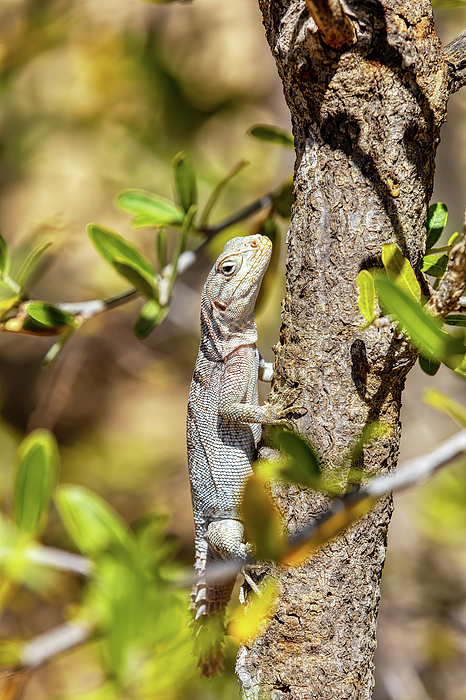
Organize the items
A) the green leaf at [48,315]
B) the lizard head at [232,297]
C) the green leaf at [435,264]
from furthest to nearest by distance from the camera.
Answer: the lizard head at [232,297]
the green leaf at [48,315]
the green leaf at [435,264]

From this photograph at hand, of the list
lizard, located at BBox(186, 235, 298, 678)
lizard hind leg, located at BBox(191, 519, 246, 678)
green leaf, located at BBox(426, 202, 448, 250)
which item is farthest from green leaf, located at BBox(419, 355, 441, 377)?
lizard hind leg, located at BBox(191, 519, 246, 678)

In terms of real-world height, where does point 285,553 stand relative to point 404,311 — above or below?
below

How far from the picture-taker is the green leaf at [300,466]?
0.81 m

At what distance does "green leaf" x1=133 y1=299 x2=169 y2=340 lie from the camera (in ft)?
6.58

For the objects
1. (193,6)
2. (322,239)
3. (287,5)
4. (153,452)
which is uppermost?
(193,6)

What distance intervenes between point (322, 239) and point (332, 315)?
196 mm

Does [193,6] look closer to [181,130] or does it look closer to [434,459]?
[181,130]

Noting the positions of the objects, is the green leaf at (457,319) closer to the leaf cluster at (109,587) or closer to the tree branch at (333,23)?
the tree branch at (333,23)

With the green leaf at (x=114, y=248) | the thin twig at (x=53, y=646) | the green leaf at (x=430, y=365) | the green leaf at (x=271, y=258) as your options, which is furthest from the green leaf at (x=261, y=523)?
the green leaf at (x=271, y=258)

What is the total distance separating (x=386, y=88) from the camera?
1313 millimetres

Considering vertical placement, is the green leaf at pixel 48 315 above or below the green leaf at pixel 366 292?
below

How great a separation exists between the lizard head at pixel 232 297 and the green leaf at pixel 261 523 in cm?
184

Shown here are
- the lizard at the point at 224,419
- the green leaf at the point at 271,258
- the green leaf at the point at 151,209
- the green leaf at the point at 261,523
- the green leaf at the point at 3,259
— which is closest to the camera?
the green leaf at the point at 261,523

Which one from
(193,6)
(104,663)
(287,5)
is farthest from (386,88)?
(193,6)
